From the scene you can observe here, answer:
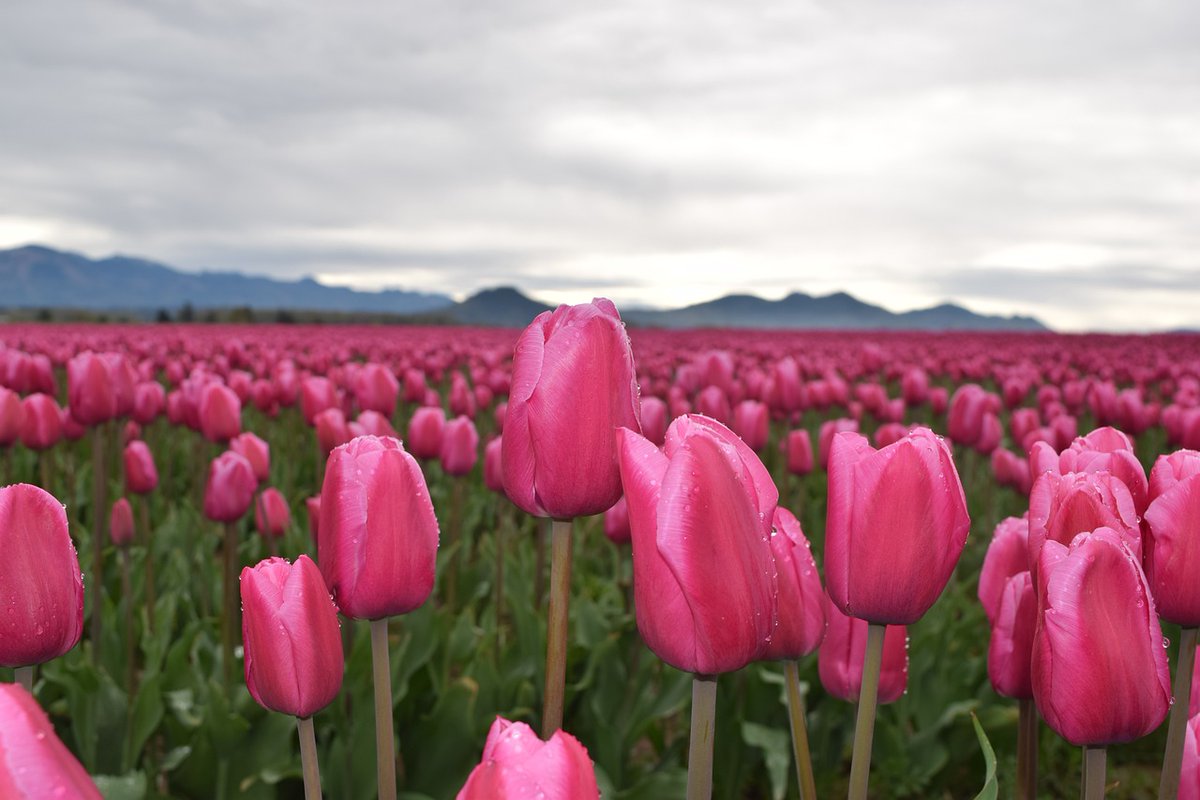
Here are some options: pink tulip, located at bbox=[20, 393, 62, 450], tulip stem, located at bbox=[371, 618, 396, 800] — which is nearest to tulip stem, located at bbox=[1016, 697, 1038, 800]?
tulip stem, located at bbox=[371, 618, 396, 800]

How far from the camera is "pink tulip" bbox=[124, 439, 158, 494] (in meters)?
3.52

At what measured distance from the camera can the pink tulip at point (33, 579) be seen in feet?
3.72

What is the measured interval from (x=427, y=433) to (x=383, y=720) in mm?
2679

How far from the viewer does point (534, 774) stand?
67 centimetres

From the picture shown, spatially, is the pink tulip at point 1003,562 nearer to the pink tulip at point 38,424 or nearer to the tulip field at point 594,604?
the tulip field at point 594,604

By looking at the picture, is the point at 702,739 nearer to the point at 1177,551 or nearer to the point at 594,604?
the point at 1177,551

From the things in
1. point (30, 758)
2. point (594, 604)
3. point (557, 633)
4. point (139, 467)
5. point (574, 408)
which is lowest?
point (594, 604)

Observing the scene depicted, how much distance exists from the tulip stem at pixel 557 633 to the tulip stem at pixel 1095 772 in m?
0.62

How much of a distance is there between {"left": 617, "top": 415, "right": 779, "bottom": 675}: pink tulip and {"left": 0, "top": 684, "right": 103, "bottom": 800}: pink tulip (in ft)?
1.80

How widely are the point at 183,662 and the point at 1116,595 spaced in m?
2.93

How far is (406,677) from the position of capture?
3.07 meters

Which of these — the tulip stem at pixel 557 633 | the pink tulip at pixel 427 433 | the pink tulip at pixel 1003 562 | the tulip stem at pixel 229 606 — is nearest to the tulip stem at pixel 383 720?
the tulip stem at pixel 557 633

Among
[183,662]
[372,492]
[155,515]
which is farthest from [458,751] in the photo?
[155,515]

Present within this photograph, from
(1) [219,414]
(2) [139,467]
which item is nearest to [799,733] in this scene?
(2) [139,467]
